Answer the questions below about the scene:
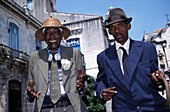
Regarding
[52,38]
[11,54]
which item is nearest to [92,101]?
Answer: [11,54]

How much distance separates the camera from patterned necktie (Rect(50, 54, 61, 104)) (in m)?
2.82

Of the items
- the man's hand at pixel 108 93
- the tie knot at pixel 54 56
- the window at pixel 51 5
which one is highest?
the window at pixel 51 5

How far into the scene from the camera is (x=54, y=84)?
2.91 m

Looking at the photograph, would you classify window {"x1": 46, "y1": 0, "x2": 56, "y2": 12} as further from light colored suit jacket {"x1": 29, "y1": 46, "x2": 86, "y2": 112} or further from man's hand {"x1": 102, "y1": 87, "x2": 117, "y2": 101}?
man's hand {"x1": 102, "y1": 87, "x2": 117, "y2": 101}

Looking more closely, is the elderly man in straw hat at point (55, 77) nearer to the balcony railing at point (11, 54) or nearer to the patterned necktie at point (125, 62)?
the patterned necktie at point (125, 62)

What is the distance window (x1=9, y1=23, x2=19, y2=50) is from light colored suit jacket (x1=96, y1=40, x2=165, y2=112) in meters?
11.7

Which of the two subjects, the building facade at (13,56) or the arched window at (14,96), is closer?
the building facade at (13,56)

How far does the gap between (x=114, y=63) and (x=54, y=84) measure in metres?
1.10

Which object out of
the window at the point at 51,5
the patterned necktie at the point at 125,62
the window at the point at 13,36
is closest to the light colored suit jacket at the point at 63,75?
the patterned necktie at the point at 125,62

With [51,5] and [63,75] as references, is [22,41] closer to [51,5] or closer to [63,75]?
[51,5]

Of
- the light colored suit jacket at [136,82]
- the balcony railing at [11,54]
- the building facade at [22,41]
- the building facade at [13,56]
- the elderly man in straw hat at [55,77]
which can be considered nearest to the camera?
the light colored suit jacket at [136,82]

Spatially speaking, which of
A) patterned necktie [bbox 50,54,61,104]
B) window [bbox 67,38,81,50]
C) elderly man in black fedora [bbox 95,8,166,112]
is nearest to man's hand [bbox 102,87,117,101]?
elderly man in black fedora [bbox 95,8,166,112]

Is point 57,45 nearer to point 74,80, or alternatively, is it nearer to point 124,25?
point 74,80

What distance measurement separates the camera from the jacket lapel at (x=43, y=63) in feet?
9.74
